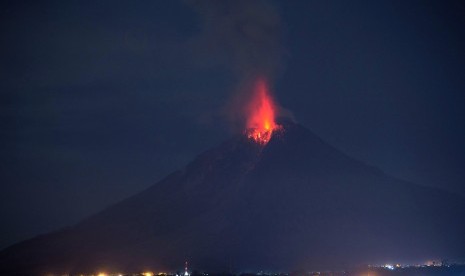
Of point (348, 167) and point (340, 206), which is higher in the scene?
point (348, 167)

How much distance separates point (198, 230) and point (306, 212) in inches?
815

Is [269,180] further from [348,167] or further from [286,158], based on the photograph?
[348,167]

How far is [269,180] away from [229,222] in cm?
1808

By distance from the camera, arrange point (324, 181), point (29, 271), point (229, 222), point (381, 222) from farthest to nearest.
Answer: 1. point (324, 181)
2. point (381, 222)
3. point (229, 222)
4. point (29, 271)

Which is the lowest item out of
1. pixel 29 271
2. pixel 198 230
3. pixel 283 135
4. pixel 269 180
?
pixel 29 271

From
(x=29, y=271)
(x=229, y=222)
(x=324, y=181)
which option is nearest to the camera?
(x=29, y=271)

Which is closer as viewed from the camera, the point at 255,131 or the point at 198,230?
the point at 198,230

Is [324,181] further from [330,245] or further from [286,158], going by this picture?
[330,245]

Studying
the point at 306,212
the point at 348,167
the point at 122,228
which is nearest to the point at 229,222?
the point at 306,212

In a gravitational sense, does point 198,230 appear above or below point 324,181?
below

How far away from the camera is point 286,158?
142 m

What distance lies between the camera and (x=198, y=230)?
391 ft

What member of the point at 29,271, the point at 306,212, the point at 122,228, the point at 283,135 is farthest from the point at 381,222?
the point at 29,271

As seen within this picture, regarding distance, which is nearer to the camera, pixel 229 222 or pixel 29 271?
pixel 29 271
